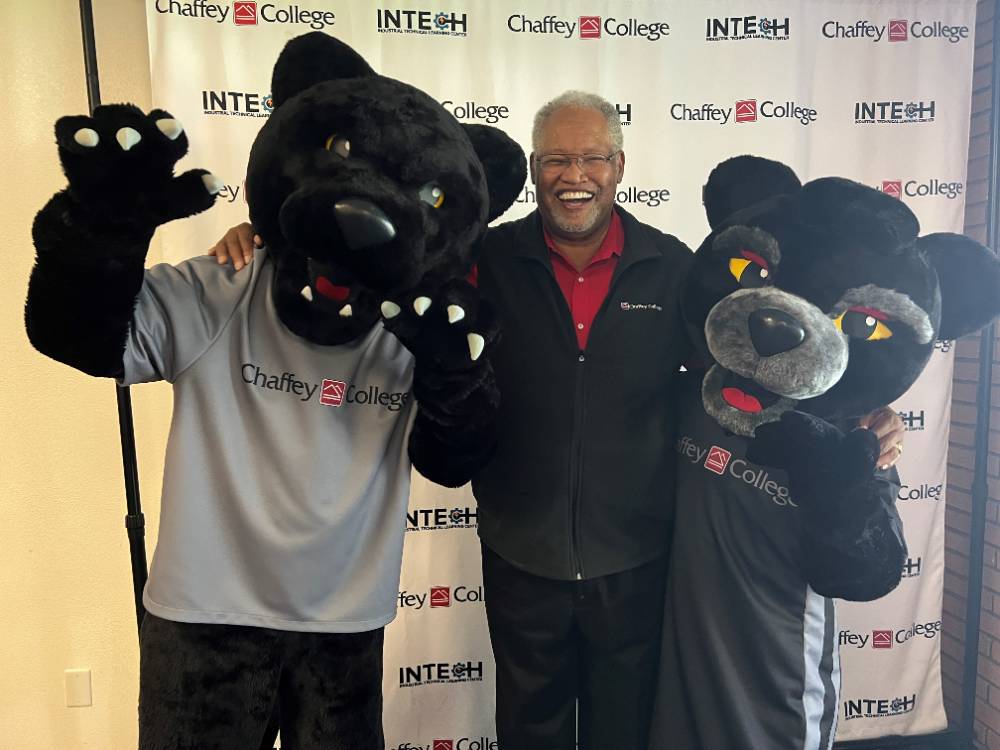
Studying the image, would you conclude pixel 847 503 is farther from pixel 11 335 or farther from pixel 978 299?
pixel 11 335

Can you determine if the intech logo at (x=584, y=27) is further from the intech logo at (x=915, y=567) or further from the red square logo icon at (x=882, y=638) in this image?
the red square logo icon at (x=882, y=638)

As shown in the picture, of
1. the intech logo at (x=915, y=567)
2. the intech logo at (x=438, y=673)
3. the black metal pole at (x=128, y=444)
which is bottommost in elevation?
the intech logo at (x=438, y=673)

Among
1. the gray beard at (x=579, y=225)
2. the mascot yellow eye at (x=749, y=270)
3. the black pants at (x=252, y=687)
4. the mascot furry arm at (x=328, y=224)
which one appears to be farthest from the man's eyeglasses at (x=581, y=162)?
the black pants at (x=252, y=687)

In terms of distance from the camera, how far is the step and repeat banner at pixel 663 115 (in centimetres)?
205

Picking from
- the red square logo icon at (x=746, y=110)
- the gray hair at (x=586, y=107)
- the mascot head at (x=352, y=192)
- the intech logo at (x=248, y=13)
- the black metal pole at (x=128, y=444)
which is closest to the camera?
the mascot head at (x=352, y=192)

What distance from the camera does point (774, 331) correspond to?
1.08 metres

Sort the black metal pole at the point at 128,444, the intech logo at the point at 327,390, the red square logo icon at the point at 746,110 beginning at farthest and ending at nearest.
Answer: the red square logo icon at the point at 746,110 → the black metal pole at the point at 128,444 → the intech logo at the point at 327,390

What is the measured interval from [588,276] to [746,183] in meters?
0.39

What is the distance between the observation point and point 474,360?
1114mm

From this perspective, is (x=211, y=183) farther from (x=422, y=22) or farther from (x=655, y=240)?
(x=422, y=22)

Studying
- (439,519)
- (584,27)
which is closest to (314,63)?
(584,27)

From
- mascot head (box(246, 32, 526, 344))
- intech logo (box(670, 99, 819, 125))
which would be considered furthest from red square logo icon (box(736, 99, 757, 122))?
mascot head (box(246, 32, 526, 344))

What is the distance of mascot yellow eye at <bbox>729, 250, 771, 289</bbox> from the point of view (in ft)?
3.95

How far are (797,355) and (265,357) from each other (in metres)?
0.88
